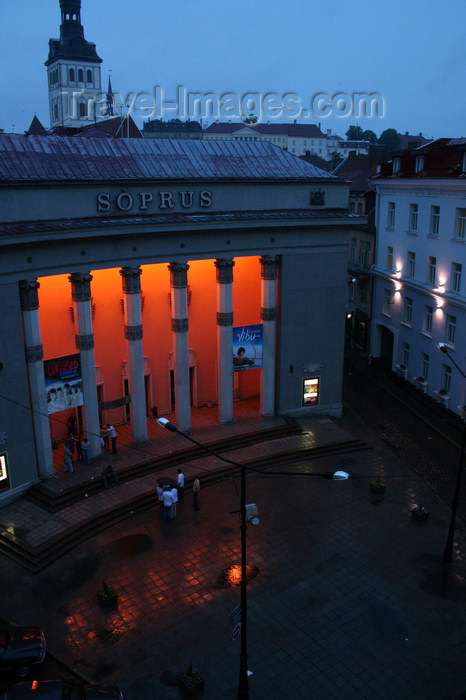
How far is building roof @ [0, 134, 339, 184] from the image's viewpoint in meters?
28.7

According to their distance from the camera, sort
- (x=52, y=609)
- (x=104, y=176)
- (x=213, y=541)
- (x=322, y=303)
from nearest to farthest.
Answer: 1. (x=52, y=609)
2. (x=213, y=541)
3. (x=104, y=176)
4. (x=322, y=303)

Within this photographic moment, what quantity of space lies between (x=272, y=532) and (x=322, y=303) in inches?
604

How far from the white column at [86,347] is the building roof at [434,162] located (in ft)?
78.1

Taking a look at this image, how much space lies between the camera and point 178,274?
107 ft

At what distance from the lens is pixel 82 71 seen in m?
132

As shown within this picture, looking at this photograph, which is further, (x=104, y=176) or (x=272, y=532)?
(x=104, y=176)

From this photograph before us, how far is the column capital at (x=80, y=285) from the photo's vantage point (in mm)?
29469

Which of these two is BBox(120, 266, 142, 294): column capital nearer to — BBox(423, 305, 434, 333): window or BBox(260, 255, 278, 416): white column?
BBox(260, 255, 278, 416): white column


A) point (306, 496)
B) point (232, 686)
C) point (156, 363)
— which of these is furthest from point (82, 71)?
point (232, 686)

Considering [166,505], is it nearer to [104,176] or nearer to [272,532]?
[272,532]

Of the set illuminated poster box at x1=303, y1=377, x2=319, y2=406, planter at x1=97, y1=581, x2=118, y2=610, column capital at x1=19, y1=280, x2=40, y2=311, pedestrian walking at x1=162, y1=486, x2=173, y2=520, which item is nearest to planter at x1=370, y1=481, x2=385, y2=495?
illuminated poster box at x1=303, y1=377, x2=319, y2=406

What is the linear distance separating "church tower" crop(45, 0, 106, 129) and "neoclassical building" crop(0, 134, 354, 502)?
104 meters

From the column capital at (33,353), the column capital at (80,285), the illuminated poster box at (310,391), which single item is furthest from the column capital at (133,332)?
the illuminated poster box at (310,391)

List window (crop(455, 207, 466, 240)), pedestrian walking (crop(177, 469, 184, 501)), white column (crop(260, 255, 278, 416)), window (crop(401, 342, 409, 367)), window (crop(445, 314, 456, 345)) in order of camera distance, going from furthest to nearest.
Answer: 1. window (crop(401, 342, 409, 367))
2. window (crop(445, 314, 456, 345))
3. window (crop(455, 207, 466, 240))
4. white column (crop(260, 255, 278, 416))
5. pedestrian walking (crop(177, 469, 184, 501))
